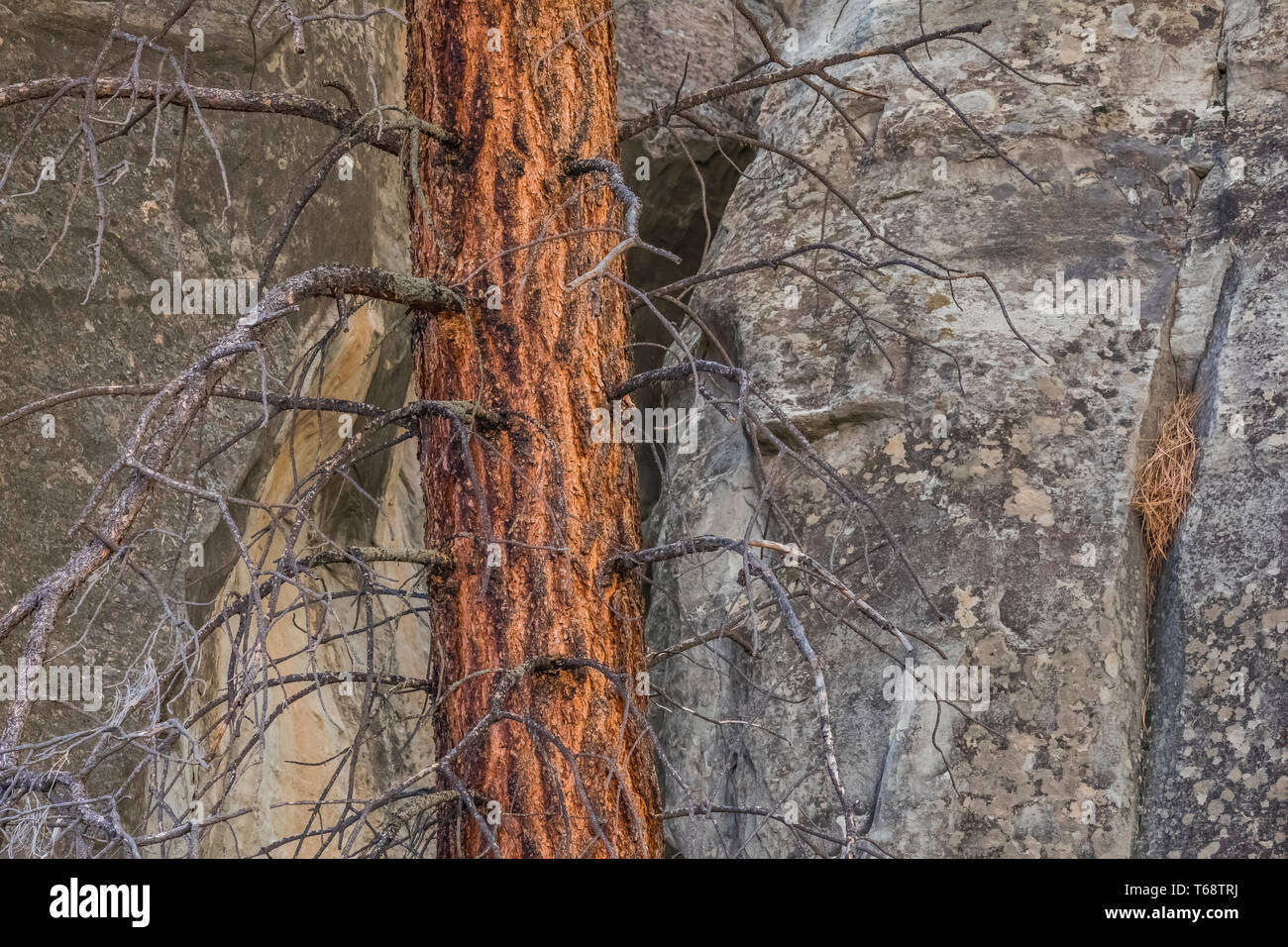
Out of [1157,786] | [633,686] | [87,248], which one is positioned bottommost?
[1157,786]

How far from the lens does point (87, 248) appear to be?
15.5ft

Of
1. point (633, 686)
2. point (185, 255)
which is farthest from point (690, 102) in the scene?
point (185, 255)

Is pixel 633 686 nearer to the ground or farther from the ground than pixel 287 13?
nearer to the ground

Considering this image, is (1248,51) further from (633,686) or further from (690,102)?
(633,686)

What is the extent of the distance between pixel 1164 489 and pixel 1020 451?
523mm

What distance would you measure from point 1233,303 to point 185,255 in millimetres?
3892
